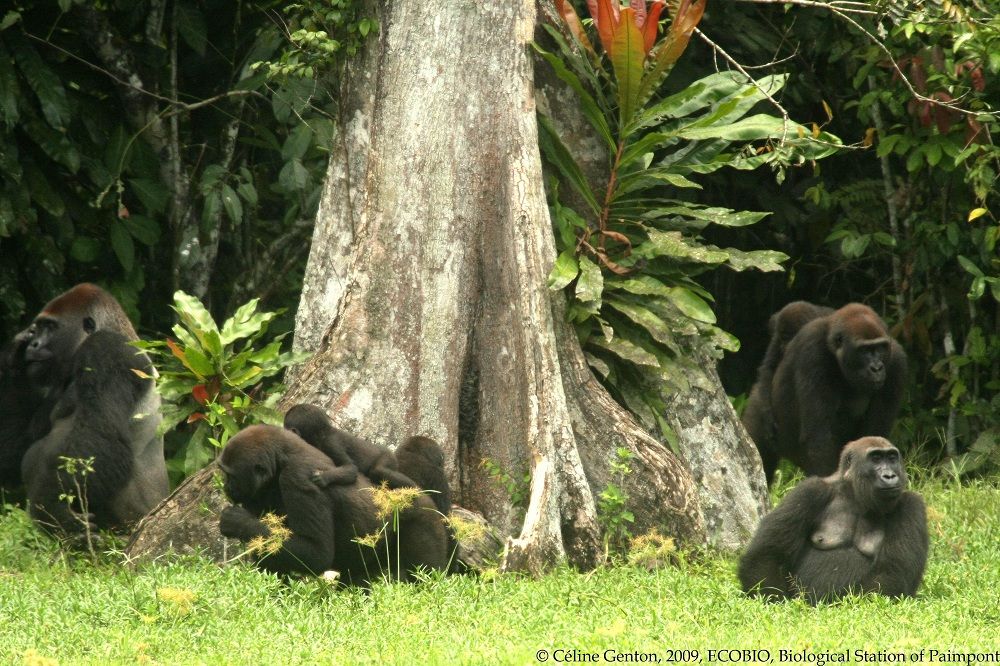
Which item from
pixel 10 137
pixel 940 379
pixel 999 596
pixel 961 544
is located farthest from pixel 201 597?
pixel 940 379

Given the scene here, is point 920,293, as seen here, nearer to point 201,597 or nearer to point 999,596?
point 999,596

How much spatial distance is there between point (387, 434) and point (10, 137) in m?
4.09

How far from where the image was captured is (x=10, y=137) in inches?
359

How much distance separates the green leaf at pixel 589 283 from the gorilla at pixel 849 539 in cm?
151

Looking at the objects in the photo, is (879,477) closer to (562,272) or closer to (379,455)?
(562,272)

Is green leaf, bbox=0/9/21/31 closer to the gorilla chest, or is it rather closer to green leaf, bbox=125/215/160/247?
green leaf, bbox=125/215/160/247

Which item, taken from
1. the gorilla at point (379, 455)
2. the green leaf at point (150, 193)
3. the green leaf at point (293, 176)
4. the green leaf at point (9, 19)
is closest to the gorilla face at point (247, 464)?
the gorilla at point (379, 455)

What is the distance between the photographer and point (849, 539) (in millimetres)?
6113

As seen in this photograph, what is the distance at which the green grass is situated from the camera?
4.72m

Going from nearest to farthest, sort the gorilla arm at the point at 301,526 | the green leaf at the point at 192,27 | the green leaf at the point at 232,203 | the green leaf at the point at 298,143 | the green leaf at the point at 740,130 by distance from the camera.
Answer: the gorilla arm at the point at 301,526 → the green leaf at the point at 740,130 → the green leaf at the point at 298,143 → the green leaf at the point at 232,203 → the green leaf at the point at 192,27

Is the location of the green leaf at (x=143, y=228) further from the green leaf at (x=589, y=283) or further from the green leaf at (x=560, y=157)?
the green leaf at (x=589, y=283)

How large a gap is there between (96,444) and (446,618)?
3139 millimetres

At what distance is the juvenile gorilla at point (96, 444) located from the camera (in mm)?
7547

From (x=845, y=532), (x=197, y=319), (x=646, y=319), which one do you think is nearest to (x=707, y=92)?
(x=646, y=319)
